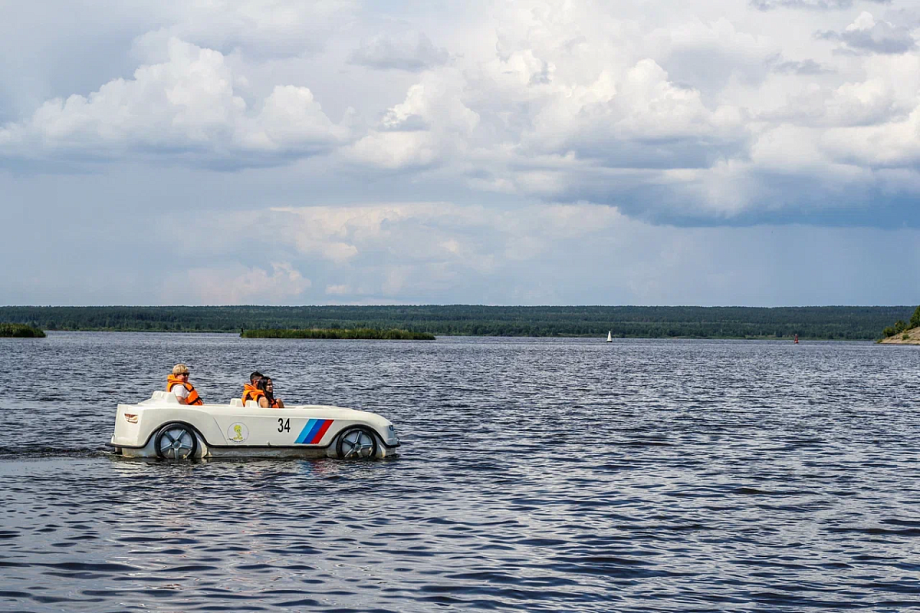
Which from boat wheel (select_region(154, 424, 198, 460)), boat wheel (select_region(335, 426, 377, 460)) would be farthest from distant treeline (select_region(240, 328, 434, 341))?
boat wheel (select_region(154, 424, 198, 460))

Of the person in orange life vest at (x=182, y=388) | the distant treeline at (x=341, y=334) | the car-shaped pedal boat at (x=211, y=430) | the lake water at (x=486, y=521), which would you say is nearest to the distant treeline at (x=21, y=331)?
the distant treeline at (x=341, y=334)

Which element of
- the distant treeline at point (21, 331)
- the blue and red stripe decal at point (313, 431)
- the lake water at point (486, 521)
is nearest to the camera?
the lake water at point (486, 521)

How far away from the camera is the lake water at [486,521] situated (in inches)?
500

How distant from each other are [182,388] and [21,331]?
480 ft

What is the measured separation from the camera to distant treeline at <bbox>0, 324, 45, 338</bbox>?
156625 mm

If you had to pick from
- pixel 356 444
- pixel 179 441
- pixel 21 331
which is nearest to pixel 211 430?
pixel 179 441

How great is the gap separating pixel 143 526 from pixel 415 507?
440 centimetres

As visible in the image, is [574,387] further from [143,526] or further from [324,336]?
[324,336]

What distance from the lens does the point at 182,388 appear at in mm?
22766

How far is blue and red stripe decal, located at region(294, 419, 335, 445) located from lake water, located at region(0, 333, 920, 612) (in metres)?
0.49

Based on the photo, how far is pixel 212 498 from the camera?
18.7m

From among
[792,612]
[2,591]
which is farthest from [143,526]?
[792,612]

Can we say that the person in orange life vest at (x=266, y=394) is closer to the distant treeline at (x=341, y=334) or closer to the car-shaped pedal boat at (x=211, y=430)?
the car-shaped pedal boat at (x=211, y=430)

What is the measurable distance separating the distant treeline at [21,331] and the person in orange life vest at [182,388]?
142120 millimetres
